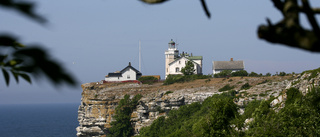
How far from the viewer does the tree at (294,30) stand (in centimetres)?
228

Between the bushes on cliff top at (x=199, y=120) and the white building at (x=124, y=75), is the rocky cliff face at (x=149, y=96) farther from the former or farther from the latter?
the white building at (x=124, y=75)

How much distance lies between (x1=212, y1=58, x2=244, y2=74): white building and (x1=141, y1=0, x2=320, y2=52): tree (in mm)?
94936

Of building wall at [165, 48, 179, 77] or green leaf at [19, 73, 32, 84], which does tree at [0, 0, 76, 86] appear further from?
building wall at [165, 48, 179, 77]

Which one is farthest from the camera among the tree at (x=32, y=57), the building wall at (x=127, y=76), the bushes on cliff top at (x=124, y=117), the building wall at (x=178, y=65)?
the building wall at (x=178, y=65)

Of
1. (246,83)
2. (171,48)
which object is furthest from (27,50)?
(171,48)

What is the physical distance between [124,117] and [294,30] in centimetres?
7016

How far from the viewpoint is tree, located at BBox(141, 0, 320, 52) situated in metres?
2.28

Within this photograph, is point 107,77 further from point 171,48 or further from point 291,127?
point 291,127

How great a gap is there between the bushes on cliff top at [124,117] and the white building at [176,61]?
24.7 m

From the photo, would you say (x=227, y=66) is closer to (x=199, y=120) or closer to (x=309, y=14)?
(x=199, y=120)

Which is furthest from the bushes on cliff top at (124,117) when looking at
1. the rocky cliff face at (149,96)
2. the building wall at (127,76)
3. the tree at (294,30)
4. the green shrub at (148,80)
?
the tree at (294,30)

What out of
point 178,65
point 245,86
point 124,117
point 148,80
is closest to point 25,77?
A: point 245,86

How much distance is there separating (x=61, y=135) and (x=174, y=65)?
68258 mm

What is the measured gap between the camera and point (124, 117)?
235ft
